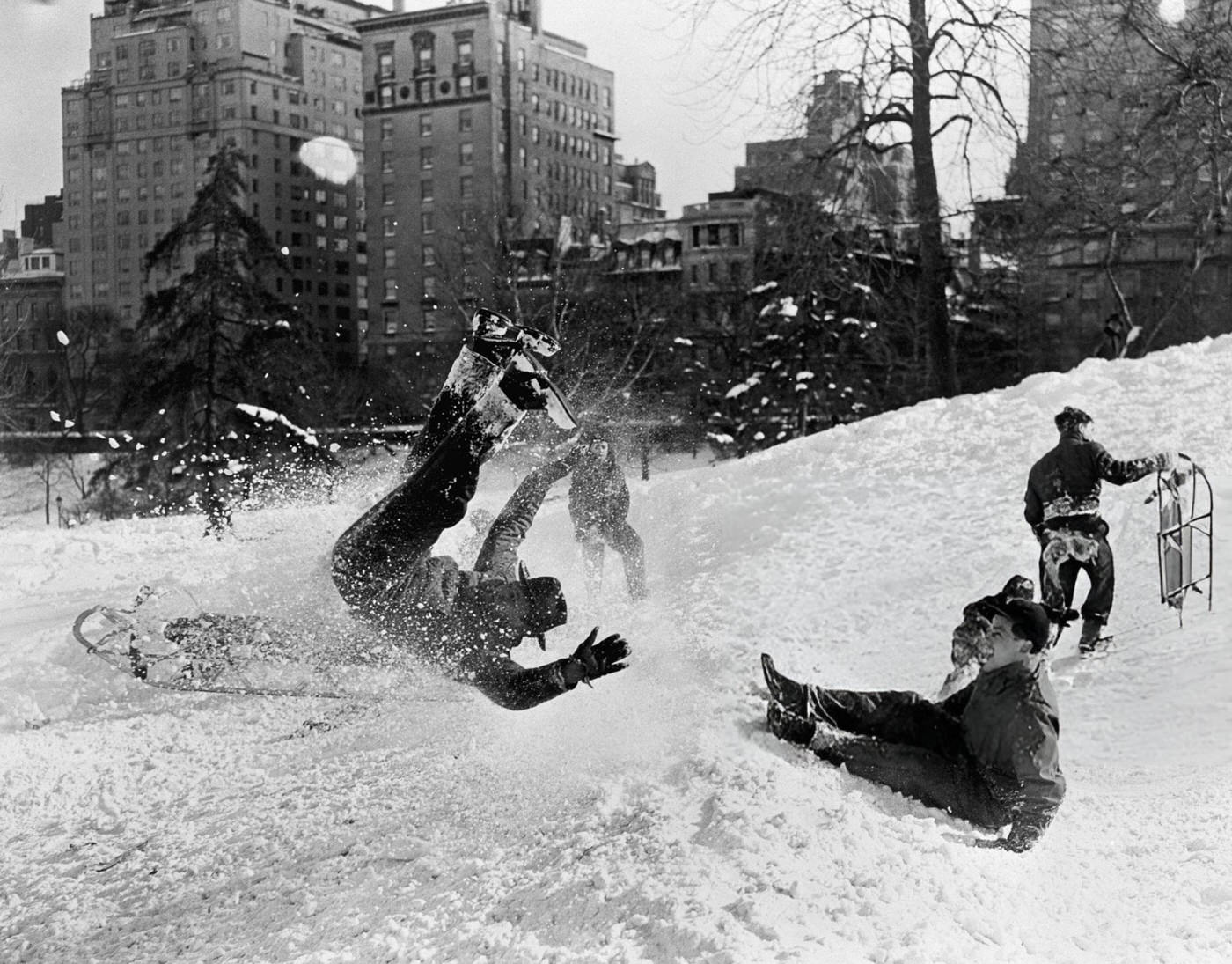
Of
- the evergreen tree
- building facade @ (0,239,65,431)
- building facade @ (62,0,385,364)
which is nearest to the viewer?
building facade @ (62,0,385,364)

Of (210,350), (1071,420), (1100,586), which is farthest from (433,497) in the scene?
(210,350)

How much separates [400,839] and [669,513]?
871 centimetres

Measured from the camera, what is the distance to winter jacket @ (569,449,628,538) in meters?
9.53

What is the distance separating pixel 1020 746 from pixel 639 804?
5.36ft

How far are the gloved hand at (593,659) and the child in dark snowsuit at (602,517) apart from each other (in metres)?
4.00

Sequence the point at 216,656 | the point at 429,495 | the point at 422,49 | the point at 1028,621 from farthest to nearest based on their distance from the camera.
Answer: the point at 422,49
the point at 216,656
the point at 429,495
the point at 1028,621

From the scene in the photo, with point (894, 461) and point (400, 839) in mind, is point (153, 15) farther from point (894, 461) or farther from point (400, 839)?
point (400, 839)

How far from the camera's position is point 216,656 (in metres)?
6.68

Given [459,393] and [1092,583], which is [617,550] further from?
[459,393]

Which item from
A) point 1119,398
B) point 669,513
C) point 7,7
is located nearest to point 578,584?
point 669,513

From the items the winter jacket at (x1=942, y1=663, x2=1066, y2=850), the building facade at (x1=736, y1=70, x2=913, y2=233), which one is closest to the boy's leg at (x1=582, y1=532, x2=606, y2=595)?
the winter jacket at (x1=942, y1=663, x2=1066, y2=850)

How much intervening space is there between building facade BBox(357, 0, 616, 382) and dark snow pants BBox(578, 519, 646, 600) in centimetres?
737

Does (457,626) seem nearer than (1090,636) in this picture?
Yes

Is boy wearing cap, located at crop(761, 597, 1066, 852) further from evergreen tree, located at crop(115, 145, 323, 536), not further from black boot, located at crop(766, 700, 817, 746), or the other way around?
evergreen tree, located at crop(115, 145, 323, 536)
